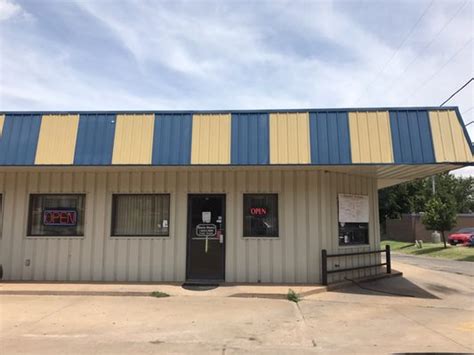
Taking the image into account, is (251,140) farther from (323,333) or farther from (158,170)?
(323,333)

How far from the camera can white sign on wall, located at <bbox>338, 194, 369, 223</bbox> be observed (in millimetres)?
12008

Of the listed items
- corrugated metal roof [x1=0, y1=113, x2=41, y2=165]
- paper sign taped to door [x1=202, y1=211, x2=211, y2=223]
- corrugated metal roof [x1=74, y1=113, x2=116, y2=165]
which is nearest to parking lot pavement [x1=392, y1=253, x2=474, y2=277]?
paper sign taped to door [x1=202, y1=211, x2=211, y2=223]

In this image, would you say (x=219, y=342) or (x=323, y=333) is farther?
(x=323, y=333)

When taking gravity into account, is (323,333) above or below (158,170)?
below

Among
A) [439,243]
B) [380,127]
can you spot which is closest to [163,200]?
[380,127]

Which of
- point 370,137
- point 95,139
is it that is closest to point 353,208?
point 370,137

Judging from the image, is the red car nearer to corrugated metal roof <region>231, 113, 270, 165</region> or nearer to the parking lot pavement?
the parking lot pavement

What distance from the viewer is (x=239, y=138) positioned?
35.0 feet

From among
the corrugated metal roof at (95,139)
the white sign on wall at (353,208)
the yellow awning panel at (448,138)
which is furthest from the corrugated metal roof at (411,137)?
the corrugated metal roof at (95,139)

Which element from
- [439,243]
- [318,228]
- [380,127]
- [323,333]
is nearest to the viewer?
[323,333]

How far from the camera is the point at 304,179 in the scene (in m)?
11.7

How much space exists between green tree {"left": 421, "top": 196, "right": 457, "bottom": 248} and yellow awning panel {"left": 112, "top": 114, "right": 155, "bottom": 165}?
25.7m

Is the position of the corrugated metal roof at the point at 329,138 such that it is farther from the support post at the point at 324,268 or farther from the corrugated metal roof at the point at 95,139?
the corrugated metal roof at the point at 95,139

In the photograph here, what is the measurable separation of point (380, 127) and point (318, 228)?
119 inches
